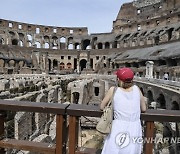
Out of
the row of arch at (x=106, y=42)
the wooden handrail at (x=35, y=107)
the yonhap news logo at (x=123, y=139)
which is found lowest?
the yonhap news logo at (x=123, y=139)

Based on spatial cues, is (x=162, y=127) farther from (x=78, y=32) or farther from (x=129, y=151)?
(x=78, y=32)

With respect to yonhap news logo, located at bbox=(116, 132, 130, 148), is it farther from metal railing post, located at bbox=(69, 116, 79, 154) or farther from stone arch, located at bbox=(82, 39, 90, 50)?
stone arch, located at bbox=(82, 39, 90, 50)

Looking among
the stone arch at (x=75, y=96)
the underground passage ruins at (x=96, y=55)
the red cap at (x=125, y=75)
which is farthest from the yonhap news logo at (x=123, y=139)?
the stone arch at (x=75, y=96)

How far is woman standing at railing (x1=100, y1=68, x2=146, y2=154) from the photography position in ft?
7.84

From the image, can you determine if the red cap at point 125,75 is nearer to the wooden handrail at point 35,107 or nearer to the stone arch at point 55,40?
the wooden handrail at point 35,107

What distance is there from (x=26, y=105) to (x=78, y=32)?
7197cm

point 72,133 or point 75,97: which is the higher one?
point 72,133

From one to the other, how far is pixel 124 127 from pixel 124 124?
0.03 metres

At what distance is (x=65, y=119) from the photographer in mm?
2588

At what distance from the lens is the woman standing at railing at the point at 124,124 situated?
2.39 meters

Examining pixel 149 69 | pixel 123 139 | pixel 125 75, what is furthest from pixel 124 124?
pixel 149 69

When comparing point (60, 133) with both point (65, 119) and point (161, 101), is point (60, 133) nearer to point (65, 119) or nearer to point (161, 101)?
point (65, 119)

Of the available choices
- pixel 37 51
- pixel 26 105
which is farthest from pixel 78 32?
pixel 26 105

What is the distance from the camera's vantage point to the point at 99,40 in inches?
2623
